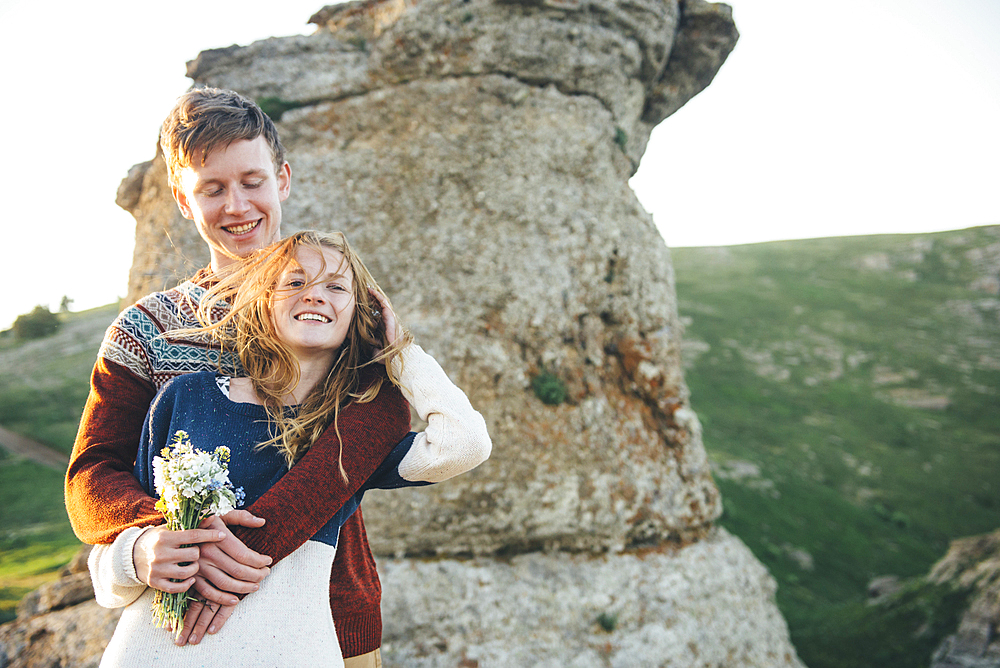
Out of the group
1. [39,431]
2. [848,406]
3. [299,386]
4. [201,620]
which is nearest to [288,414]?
[299,386]

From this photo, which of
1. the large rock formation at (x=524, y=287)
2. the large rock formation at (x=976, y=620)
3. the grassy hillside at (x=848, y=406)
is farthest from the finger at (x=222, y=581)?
the grassy hillside at (x=848, y=406)

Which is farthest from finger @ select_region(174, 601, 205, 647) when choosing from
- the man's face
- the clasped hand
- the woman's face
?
the man's face

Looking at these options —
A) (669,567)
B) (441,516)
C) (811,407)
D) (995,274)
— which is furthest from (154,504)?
(995,274)

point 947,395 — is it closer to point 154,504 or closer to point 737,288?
point 737,288

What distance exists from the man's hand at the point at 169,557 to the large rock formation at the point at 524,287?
13.8 ft

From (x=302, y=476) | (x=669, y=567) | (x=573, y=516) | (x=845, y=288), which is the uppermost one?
(x=302, y=476)

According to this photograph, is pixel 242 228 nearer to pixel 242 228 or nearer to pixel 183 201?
pixel 242 228

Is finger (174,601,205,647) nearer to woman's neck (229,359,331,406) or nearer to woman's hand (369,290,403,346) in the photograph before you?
woman's neck (229,359,331,406)

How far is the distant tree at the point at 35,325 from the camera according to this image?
2792cm

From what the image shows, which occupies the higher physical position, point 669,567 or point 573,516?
point 573,516

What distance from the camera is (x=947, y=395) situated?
81.6 ft

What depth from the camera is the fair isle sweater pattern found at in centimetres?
246

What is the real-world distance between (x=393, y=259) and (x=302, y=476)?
4737mm

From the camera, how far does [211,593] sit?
2051 millimetres
